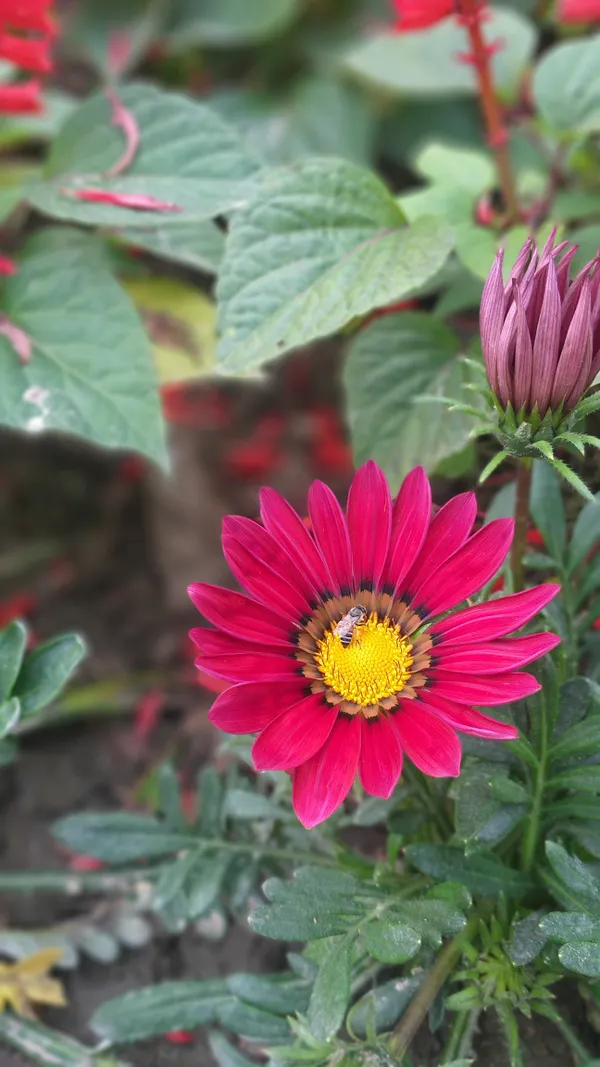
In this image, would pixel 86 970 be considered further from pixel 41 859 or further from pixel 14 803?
pixel 14 803

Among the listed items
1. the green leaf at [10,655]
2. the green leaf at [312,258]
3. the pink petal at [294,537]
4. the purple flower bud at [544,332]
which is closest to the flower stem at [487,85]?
the green leaf at [312,258]

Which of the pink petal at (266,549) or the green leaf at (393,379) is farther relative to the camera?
the green leaf at (393,379)

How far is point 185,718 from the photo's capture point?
1.35 meters

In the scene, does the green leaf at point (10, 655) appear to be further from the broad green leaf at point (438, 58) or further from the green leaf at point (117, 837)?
the broad green leaf at point (438, 58)

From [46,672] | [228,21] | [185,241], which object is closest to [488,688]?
[46,672]

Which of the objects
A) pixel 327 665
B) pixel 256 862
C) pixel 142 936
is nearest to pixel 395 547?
pixel 327 665

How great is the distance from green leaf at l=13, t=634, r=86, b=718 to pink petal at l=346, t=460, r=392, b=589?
23 centimetres

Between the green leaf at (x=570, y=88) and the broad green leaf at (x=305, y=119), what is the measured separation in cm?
48

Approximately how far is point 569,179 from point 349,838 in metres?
0.82

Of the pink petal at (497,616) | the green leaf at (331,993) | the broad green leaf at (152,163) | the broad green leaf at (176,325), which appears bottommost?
the green leaf at (331,993)

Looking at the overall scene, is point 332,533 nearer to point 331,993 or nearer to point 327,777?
point 327,777

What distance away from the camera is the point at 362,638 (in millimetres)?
659

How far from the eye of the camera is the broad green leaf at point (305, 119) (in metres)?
1.52

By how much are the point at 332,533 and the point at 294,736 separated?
146 mm
